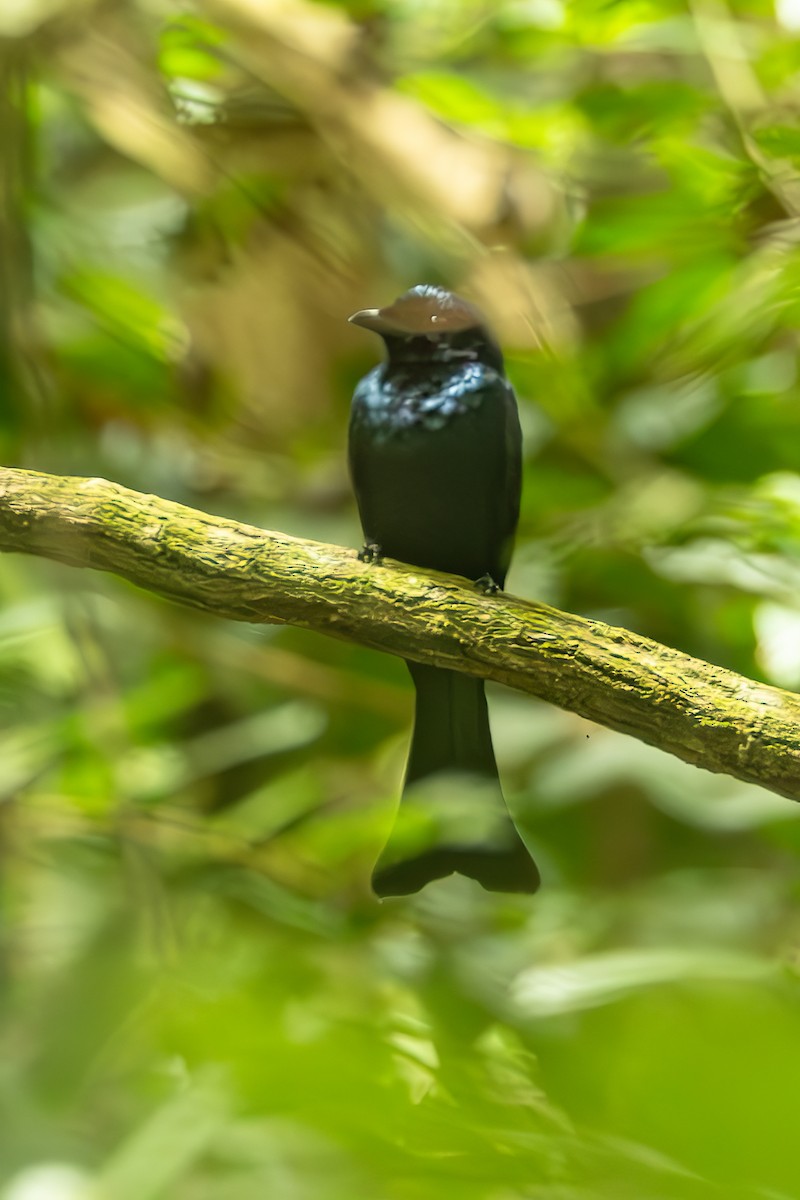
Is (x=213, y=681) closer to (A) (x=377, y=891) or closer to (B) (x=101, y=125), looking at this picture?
(A) (x=377, y=891)

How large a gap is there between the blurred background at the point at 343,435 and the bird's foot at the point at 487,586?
0.27 m

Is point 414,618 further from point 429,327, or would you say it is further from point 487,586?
point 429,327

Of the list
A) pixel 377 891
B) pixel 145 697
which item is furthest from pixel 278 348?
pixel 377 891

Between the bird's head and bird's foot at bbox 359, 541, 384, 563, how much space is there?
8.3 inches

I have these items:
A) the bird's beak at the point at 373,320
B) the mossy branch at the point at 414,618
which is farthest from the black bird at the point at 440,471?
the mossy branch at the point at 414,618

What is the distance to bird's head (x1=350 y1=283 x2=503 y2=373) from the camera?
1172mm

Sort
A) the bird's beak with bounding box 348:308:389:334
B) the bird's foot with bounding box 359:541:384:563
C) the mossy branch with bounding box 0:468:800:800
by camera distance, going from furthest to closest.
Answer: the bird's beak with bounding box 348:308:389:334, the bird's foot with bounding box 359:541:384:563, the mossy branch with bounding box 0:468:800:800

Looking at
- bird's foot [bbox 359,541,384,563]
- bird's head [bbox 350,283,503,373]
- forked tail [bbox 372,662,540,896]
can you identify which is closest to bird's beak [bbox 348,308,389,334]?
bird's head [bbox 350,283,503,373]

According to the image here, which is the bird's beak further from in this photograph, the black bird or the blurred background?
the blurred background

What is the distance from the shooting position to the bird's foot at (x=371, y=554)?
1057 millimetres

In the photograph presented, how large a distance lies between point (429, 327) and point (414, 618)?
0.35m

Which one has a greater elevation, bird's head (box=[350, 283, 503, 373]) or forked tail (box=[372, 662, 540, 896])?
bird's head (box=[350, 283, 503, 373])

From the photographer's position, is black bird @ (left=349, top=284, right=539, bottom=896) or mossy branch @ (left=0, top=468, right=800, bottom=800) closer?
mossy branch @ (left=0, top=468, right=800, bottom=800)

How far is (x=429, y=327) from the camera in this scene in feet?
3.85
